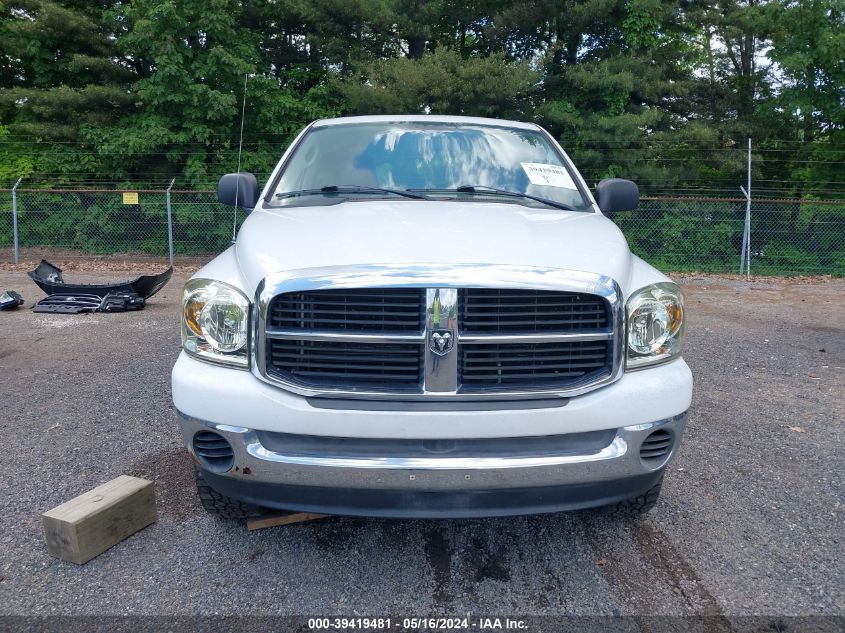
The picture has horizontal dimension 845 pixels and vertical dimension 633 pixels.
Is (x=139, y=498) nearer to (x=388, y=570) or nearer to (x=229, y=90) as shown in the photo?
(x=388, y=570)

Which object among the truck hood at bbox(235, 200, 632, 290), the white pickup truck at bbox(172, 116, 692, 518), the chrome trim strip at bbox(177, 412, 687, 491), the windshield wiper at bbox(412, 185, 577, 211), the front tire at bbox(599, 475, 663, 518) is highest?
the windshield wiper at bbox(412, 185, 577, 211)

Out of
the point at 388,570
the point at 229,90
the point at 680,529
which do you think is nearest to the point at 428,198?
the point at 388,570

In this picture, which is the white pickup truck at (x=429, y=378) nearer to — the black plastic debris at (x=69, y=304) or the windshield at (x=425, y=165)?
the windshield at (x=425, y=165)

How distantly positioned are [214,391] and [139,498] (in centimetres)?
96

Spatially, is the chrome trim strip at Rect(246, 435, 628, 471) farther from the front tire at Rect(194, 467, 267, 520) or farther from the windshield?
the windshield

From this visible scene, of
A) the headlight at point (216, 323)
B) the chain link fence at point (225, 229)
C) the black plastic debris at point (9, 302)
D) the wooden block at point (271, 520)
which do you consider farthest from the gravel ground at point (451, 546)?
the chain link fence at point (225, 229)

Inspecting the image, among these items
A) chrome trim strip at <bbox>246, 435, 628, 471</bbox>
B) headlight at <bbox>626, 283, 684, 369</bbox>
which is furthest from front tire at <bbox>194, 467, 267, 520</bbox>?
headlight at <bbox>626, 283, 684, 369</bbox>

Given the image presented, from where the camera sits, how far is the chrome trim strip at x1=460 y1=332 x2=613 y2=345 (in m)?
2.43

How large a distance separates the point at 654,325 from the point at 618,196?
4.87ft

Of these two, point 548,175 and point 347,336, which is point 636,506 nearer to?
point 347,336

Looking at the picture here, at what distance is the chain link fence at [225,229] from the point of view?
15.0 m

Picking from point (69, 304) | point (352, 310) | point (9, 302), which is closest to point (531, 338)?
point (352, 310)

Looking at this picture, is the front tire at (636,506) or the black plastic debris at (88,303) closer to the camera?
the front tire at (636,506)

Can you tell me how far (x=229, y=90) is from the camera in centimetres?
1789
